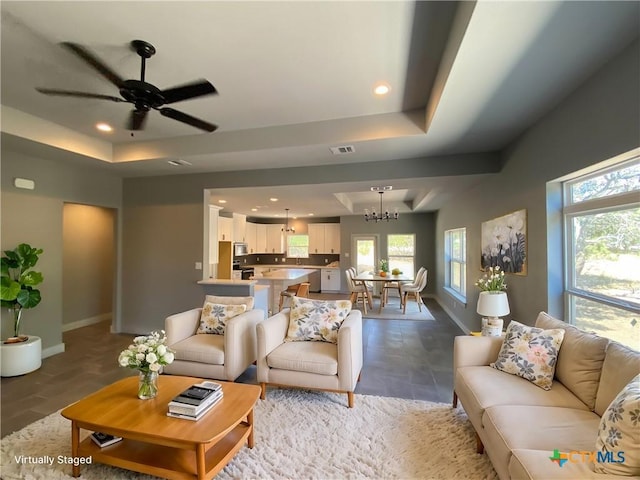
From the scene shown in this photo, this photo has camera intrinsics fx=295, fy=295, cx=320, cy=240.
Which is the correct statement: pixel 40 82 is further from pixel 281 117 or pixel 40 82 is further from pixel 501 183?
pixel 501 183

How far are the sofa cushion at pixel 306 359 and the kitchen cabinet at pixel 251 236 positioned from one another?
6.76m

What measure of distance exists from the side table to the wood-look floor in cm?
Result: 8

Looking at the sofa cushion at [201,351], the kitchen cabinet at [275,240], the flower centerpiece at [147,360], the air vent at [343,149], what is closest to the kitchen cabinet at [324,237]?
the kitchen cabinet at [275,240]

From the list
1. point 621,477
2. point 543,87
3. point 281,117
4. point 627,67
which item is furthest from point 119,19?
point 621,477

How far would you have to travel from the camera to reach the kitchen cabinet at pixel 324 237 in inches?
375

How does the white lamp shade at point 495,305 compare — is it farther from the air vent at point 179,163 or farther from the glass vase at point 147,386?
the air vent at point 179,163

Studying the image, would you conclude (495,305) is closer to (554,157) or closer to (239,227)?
(554,157)

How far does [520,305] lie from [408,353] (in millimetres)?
1453

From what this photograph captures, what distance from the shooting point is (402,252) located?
8.92 metres

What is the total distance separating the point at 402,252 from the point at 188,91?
25.8ft

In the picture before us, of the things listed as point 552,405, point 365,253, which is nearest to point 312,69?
point 552,405

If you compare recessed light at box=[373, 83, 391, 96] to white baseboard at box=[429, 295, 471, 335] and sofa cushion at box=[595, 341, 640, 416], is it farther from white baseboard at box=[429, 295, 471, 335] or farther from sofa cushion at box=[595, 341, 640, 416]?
white baseboard at box=[429, 295, 471, 335]

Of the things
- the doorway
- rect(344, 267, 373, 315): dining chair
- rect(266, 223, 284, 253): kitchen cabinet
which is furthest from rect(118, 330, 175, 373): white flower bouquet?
rect(266, 223, 284, 253): kitchen cabinet

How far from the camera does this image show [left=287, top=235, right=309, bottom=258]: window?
32.9 ft
